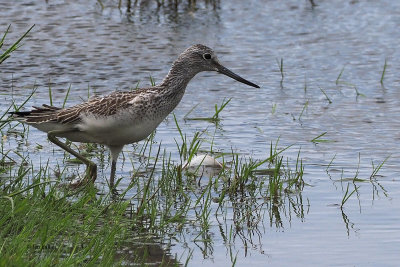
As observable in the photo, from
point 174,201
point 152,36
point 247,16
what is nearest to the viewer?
point 174,201

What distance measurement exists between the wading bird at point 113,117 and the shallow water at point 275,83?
37cm

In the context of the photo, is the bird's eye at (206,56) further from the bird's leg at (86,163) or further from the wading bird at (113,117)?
the bird's leg at (86,163)

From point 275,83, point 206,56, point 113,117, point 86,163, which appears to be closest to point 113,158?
point 86,163

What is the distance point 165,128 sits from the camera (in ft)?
33.9

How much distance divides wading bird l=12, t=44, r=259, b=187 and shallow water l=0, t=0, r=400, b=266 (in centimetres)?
37

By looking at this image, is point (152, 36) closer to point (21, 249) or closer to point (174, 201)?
point (174, 201)

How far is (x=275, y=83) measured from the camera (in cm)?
1234

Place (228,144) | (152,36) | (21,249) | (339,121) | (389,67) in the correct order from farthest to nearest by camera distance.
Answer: (152,36)
(389,67)
(339,121)
(228,144)
(21,249)

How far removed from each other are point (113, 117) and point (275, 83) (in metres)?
4.64

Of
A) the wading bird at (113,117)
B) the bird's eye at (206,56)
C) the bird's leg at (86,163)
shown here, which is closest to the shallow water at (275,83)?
the bird's leg at (86,163)

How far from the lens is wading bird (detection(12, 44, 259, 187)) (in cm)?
804

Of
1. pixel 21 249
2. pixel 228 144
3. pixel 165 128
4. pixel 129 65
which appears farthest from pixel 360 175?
pixel 129 65

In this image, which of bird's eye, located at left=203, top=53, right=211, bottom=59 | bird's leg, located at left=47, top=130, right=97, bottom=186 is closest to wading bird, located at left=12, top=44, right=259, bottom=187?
bird's leg, located at left=47, top=130, right=97, bottom=186

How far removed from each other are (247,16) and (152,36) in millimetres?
1852
